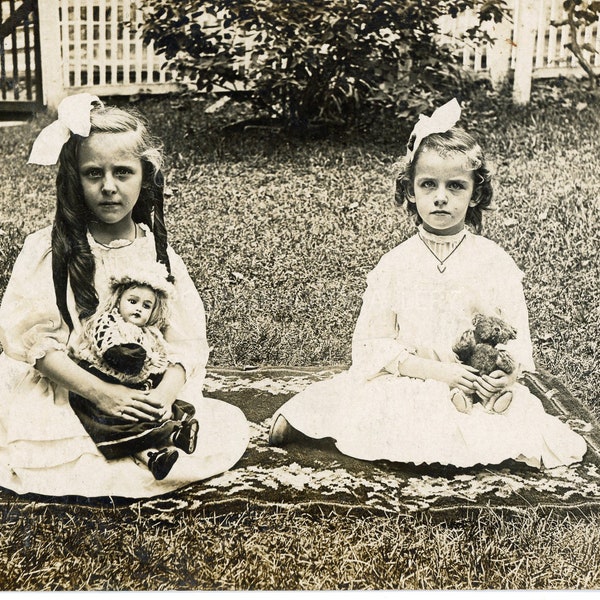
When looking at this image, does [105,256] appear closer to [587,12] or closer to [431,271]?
[431,271]

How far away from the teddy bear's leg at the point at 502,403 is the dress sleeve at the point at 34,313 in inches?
71.5

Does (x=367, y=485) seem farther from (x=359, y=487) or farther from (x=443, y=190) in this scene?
Answer: (x=443, y=190)

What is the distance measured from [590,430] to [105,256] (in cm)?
222

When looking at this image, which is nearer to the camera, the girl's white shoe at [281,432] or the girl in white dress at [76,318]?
the girl in white dress at [76,318]

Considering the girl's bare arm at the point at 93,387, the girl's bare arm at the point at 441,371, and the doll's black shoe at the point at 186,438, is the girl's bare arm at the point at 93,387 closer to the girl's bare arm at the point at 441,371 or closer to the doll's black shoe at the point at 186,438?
the doll's black shoe at the point at 186,438

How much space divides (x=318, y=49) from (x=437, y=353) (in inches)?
55.5

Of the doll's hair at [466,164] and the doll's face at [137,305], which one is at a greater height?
the doll's hair at [466,164]

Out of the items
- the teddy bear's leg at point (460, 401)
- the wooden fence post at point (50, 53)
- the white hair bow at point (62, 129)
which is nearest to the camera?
the white hair bow at point (62, 129)

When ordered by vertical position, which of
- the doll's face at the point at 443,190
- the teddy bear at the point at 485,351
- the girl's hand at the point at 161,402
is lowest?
the girl's hand at the point at 161,402

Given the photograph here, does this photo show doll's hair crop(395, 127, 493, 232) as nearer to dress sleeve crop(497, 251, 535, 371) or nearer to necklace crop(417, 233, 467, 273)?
necklace crop(417, 233, 467, 273)

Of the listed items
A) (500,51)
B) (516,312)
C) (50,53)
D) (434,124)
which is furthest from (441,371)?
(50,53)

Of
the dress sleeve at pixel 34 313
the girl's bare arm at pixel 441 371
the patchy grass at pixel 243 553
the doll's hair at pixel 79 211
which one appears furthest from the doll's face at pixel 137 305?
the girl's bare arm at pixel 441 371

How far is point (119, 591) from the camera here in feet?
12.5

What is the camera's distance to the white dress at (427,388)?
12.9 feet
